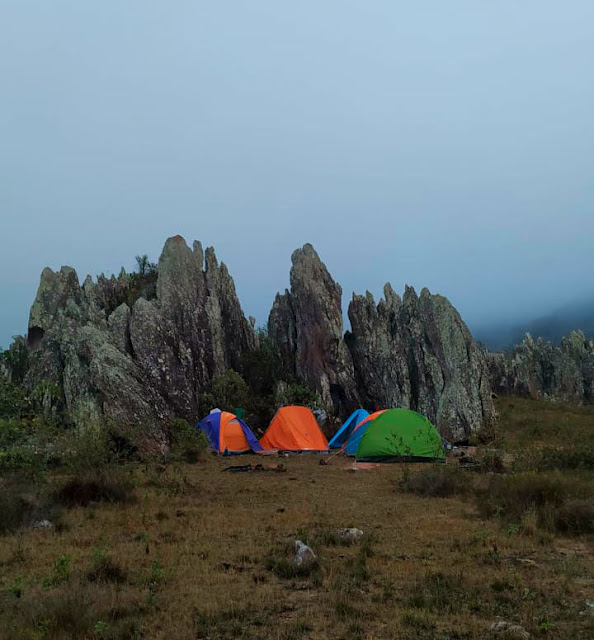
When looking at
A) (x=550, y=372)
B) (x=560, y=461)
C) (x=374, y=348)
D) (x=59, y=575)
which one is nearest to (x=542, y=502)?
(x=560, y=461)

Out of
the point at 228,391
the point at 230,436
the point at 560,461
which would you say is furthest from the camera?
the point at 228,391

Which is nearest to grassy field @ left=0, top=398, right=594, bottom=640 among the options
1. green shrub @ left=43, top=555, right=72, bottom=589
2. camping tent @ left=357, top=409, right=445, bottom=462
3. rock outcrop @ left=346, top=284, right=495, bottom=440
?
green shrub @ left=43, top=555, right=72, bottom=589

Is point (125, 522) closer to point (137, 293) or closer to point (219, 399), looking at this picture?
point (219, 399)

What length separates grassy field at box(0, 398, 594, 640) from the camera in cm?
577

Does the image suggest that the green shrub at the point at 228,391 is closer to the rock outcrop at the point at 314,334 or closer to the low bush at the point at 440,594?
the rock outcrop at the point at 314,334

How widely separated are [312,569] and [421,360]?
2777cm

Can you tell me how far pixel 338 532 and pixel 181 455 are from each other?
1251 cm

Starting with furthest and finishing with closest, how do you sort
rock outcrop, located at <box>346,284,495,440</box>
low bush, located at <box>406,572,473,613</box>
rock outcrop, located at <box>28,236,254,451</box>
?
rock outcrop, located at <box>346,284,495,440</box> < rock outcrop, located at <box>28,236,254,451</box> < low bush, located at <box>406,572,473,613</box>

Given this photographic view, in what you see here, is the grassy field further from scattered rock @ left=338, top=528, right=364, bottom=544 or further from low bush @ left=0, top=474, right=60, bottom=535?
low bush @ left=0, top=474, right=60, bottom=535

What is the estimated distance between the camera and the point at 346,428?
27406 millimetres

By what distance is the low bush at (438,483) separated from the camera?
13578 mm

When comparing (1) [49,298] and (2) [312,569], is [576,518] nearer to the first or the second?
(2) [312,569]

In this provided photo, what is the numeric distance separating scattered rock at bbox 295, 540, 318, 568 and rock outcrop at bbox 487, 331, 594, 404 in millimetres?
44562

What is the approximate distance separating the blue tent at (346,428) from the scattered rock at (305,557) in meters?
19.2
